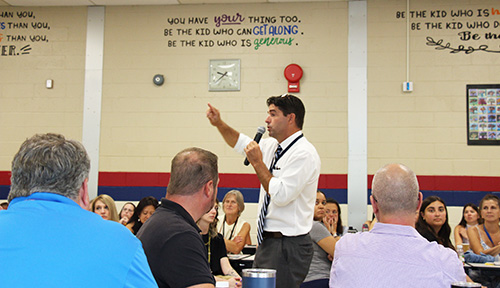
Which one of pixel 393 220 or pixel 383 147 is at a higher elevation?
pixel 383 147

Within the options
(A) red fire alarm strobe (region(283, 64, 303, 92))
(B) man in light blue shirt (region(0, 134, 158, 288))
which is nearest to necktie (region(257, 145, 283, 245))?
(B) man in light blue shirt (region(0, 134, 158, 288))

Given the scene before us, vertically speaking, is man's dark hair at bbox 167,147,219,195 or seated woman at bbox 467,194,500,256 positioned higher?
man's dark hair at bbox 167,147,219,195

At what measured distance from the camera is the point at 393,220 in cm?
155

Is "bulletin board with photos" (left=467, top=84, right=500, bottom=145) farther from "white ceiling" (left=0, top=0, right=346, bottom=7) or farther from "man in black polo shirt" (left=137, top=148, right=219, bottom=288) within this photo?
"man in black polo shirt" (left=137, top=148, right=219, bottom=288)

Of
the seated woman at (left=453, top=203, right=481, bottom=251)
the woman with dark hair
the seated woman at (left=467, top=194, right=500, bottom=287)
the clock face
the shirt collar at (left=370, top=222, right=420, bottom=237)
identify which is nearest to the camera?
the shirt collar at (left=370, top=222, right=420, bottom=237)

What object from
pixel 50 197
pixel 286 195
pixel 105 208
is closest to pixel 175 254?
pixel 50 197

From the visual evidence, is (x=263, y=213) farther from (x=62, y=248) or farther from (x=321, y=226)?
(x=62, y=248)

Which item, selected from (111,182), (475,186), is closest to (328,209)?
(475,186)

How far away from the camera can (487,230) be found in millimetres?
4539

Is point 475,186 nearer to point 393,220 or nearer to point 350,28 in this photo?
point 350,28

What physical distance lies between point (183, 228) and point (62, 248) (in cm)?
50

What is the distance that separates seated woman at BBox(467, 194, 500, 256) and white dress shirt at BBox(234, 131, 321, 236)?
2.54 metres

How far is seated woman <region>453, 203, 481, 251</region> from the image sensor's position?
Result: 4930 millimetres

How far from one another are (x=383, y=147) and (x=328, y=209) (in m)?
1.23
